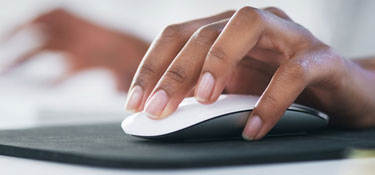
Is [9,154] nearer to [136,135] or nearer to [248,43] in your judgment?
[136,135]

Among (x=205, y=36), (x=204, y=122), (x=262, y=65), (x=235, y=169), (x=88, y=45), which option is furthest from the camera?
(x=88, y=45)

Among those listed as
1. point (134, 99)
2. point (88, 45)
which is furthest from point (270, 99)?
point (88, 45)

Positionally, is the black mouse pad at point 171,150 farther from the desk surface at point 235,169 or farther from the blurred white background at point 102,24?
the blurred white background at point 102,24

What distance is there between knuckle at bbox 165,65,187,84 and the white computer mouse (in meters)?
0.03

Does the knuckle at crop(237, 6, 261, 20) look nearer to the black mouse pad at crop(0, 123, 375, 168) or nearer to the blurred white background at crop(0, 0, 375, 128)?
the black mouse pad at crop(0, 123, 375, 168)

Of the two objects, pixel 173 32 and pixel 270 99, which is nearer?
pixel 270 99

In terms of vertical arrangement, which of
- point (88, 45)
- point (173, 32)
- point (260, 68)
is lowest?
point (88, 45)

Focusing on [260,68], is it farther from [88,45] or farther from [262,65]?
[88,45]

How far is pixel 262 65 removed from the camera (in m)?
0.92

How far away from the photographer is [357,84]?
851 mm

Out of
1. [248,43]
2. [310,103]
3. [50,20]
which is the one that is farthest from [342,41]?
[248,43]

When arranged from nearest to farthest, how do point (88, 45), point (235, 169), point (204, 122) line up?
point (235, 169), point (204, 122), point (88, 45)

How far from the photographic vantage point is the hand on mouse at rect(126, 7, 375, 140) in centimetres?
65

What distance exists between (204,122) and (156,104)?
0.06m
